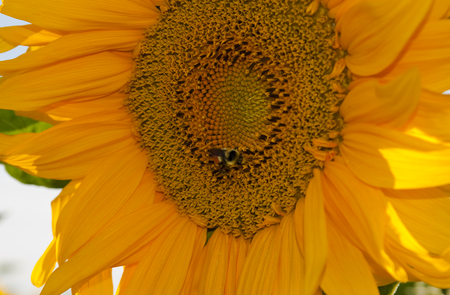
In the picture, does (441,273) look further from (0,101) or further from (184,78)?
(0,101)

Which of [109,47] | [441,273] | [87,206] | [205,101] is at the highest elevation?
[109,47]

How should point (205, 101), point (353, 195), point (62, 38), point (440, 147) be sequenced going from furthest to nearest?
point (205, 101), point (62, 38), point (353, 195), point (440, 147)

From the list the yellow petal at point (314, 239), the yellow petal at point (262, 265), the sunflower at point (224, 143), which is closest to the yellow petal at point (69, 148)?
the sunflower at point (224, 143)

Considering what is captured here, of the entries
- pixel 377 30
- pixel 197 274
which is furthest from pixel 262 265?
pixel 377 30

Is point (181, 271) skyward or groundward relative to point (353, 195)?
groundward

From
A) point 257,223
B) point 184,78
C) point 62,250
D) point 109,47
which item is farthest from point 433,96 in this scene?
point 62,250

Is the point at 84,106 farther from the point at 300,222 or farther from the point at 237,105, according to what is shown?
the point at 300,222

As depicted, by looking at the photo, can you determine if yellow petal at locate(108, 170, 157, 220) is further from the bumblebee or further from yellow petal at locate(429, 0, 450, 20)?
yellow petal at locate(429, 0, 450, 20)
